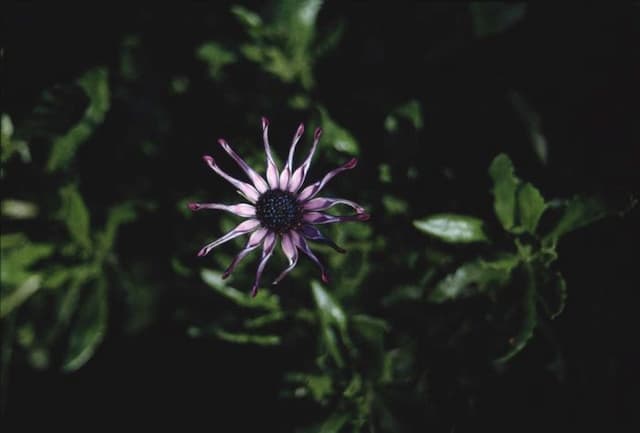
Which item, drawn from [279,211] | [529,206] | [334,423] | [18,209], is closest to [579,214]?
[529,206]

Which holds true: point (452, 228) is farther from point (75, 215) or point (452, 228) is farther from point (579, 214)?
point (75, 215)

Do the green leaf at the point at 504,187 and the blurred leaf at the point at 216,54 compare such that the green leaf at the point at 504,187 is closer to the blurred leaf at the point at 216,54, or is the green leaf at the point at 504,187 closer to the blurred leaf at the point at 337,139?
the blurred leaf at the point at 337,139

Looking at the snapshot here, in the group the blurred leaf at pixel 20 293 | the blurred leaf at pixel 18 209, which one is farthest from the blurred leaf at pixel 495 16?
the blurred leaf at pixel 20 293

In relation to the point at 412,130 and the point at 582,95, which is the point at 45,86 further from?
the point at 582,95

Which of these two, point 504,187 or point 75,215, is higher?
point 75,215

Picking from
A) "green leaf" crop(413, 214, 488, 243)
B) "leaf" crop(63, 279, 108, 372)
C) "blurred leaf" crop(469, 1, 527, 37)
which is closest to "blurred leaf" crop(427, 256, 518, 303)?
Answer: "green leaf" crop(413, 214, 488, 243)

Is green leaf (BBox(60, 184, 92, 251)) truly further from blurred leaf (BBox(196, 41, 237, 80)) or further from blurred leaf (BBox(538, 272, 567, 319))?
blurred leaf (BBox(538, 272, 567, 319))
